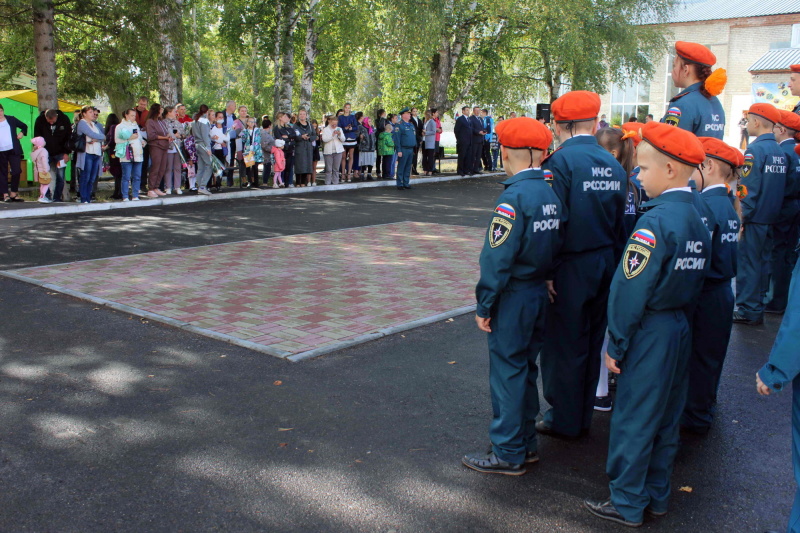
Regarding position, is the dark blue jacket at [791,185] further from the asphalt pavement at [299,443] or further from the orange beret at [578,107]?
the orange beret at [578,107]

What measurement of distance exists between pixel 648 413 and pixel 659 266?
73cm

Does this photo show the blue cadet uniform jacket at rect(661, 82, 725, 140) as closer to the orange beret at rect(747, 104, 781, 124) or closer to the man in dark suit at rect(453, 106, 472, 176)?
the orange beret at rect(747, 104, 781, 124)

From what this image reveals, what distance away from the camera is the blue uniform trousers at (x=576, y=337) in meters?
4.37

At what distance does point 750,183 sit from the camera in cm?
758

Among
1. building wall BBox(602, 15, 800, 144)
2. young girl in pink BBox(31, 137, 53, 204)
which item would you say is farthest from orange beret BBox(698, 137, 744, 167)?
building wall BBox(602, 15, 800, 144)

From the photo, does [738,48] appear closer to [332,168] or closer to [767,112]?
[332,168]

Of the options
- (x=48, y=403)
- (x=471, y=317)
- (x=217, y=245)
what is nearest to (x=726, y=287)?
(x=471, y=317)

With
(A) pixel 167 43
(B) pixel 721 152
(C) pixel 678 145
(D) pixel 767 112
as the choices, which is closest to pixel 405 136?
(A) pixel 167 43

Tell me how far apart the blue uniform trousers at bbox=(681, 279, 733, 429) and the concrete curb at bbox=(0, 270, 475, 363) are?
2751 millimetres

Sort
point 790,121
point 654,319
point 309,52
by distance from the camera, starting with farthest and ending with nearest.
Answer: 1. point 309,52
2. point 790,121
3. point 654,319

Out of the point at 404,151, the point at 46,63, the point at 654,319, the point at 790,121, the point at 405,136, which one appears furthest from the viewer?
the point at 404,151

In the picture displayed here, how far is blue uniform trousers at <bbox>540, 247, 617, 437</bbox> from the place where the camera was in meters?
4.37

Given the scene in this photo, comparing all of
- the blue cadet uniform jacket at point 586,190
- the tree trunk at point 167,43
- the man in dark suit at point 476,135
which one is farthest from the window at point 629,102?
the blue cadet uniform jacket at point 586,190

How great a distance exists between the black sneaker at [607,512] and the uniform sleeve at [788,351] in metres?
1.01
